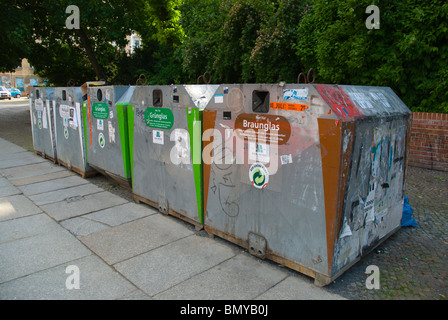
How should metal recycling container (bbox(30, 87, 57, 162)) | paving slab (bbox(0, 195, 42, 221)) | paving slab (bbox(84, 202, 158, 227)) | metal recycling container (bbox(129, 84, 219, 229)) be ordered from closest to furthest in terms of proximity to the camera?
metal recycling container (bbox(129, 84, 219, 229))
paving slab (bbox(84, 202, 158, 227))
paving slab (bbox(0, 195, 42, 221))
metal recycling container (bbox(30, 87, 57, 162))

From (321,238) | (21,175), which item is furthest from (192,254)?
(21,175)

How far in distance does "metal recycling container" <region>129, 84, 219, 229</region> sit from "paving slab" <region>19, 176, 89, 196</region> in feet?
6.52

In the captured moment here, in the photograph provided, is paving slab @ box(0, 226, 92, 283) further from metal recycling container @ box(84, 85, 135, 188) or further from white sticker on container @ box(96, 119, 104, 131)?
white sticker on container @ box(96, 119, 104, 131)

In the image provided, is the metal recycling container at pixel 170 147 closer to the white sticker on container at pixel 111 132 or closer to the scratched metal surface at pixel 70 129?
the white sticker on container at pixel 111 132

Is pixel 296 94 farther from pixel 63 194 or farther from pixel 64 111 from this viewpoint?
pixel 64 111

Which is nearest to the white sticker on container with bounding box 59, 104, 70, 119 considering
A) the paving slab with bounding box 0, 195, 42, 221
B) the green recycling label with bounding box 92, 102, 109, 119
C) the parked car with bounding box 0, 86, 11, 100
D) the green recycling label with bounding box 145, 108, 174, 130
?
the green recycling label with bounding box 92, 102, 109, 119

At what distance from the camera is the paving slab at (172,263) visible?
122 inches

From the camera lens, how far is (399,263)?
3.39 metres

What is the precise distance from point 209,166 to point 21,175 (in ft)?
17.3

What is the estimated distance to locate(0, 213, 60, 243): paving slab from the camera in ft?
13.6

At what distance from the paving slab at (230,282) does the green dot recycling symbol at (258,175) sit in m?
0.83

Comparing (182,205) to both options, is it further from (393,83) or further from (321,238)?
(393,83)

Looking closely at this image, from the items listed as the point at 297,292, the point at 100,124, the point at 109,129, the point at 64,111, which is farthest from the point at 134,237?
the point at 64,111

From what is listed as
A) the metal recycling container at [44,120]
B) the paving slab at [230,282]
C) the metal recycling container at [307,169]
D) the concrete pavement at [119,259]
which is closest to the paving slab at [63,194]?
the concrete pavement at [119,259]
